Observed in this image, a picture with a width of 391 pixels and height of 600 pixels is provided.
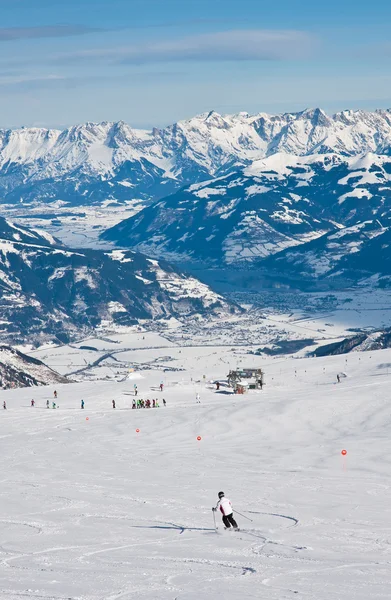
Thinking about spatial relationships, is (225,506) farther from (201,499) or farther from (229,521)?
(201,499)

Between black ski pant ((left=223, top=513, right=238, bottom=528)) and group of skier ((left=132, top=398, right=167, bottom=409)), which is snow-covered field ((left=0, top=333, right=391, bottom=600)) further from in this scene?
group of skier ((left=132, top=398, right=167, bottom=409))

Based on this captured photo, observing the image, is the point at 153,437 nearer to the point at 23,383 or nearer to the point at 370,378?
the point at 370,378

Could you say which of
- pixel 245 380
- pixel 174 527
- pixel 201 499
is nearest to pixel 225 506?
pixel 174 527

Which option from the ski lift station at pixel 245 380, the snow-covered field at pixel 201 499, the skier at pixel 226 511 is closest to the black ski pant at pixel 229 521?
the skier at pixel 226 511

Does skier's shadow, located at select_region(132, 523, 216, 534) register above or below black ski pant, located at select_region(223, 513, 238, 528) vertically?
below

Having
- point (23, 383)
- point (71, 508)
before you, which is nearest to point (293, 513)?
point (71, 508)

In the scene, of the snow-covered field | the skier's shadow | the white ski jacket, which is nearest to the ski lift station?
Result: the snow-covered field

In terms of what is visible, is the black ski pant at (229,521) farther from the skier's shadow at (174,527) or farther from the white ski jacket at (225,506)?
the skier's shadow at (174,527)
